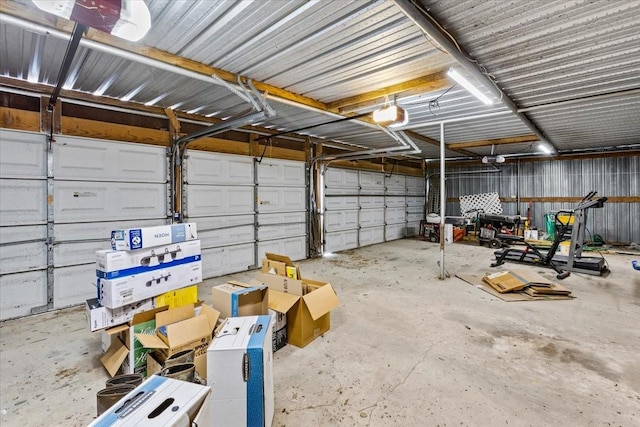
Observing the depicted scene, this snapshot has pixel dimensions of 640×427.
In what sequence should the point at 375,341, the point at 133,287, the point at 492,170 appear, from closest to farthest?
1. the point at 133,287
2. the point at 375,341
3. the point at 492,170

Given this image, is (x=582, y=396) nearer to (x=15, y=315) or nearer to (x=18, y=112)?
(x=15, y=315)

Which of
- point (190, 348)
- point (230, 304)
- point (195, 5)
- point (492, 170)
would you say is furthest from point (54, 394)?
point (492, 170)

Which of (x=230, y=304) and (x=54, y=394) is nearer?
(x=54, y=394)

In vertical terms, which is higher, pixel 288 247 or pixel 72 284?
pixel 288 247

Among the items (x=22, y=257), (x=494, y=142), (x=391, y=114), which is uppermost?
(x=494, y=142)

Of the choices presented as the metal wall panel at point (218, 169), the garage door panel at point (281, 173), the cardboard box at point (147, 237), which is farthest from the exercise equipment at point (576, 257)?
the cardboard box at point (147, 237)

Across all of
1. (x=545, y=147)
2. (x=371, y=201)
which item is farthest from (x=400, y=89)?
(x=545, y=147)

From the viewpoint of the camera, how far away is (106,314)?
99.5 inches

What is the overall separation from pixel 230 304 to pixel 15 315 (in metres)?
3.12

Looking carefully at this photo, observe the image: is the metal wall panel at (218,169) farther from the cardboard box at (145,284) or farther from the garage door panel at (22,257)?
the cardboard box at (145,284)

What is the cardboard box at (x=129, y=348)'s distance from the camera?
2.20 m

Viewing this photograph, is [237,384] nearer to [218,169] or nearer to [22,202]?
[22,202]

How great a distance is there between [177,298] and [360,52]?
10.3 feet

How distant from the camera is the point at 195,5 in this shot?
2.18 m
